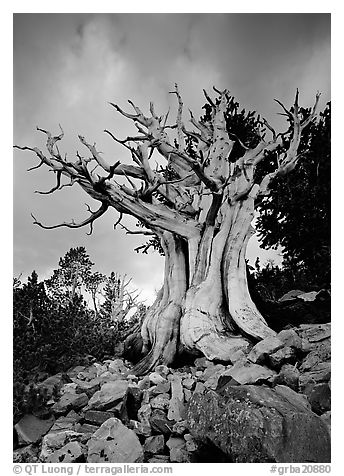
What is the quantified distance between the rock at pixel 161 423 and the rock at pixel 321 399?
108cm

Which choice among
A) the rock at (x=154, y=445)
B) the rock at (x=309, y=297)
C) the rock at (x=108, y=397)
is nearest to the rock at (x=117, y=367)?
the rock at (x=108, y=397)

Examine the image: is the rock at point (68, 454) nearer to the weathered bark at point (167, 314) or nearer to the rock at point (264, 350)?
the rock at point (264, 350)

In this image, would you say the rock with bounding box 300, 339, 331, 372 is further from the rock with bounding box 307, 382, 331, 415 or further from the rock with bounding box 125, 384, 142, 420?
the rock with bounding box 125, 384, 142, 420

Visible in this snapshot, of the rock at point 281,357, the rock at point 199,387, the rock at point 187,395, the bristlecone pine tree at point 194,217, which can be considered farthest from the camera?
the bristlecone pine tree at point 194,217

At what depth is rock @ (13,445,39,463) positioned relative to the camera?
11.5ft

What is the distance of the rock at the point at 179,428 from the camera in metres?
3.37

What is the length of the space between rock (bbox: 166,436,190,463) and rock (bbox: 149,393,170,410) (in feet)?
1.44

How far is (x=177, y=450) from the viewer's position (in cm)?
328

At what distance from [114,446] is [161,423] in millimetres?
467

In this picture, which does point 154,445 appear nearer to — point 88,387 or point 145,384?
point 145,384

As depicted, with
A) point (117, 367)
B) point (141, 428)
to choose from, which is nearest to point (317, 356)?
point (141, 428)

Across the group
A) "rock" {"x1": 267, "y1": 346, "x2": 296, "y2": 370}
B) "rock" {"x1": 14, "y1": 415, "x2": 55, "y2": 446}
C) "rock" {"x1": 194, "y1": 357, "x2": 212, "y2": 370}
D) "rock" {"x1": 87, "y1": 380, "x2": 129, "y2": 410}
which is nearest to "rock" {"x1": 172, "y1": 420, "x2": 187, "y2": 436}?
"rock" {"x1": 87, "y1": 380, "x2": 129, "y2": 410}
